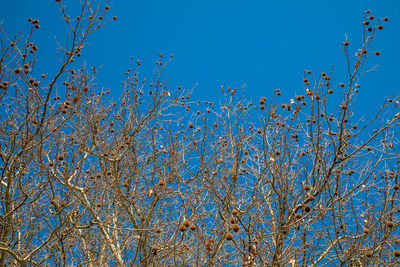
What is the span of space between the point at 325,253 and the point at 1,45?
248 inches

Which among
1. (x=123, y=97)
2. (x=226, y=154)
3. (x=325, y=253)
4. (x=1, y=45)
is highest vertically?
(x=123, y=97)

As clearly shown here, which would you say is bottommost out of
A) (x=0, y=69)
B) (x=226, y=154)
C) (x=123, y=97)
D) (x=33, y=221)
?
(x=33, y=221)

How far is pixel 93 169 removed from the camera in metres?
7.77

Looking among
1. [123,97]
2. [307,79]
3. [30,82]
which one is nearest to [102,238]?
[123,97]

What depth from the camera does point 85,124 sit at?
867 cm

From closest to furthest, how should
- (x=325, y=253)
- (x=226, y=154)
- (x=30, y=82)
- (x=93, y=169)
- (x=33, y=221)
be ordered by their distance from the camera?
(x=30, y=82) → (x=33, y=221) → (x=325, y=253) → (x=93, y=169) → (x=226, y=154)

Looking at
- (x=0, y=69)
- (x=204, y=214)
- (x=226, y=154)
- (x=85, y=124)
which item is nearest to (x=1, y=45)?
(x=0, y=69)

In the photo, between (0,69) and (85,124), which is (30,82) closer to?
(0,69)

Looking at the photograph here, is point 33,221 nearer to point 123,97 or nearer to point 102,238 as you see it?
point 102,238

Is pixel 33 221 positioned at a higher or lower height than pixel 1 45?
lower

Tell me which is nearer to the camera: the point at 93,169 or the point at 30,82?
the point at 30,82

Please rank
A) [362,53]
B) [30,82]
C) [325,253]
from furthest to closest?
[325,253] → [30,82] → [362,53]

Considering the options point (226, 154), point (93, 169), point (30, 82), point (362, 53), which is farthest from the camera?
point (226, 154)

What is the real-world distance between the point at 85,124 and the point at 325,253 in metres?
5.76
